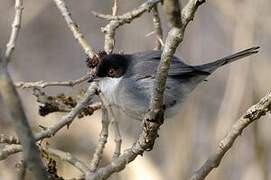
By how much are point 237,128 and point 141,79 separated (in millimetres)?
1478

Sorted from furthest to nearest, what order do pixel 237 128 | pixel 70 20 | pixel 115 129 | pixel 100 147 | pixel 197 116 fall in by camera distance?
pixel 197 116, pixel 70 20, pixel 115 129, pixel 100 147, pixel 237 128

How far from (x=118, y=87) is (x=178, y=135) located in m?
1.08

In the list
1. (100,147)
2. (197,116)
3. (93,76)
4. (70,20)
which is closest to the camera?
(100,147)

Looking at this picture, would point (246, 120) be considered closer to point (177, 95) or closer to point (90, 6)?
point (177, 95)

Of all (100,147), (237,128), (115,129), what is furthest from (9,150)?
(237,128)

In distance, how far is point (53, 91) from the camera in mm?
6969

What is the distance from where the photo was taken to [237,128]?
2.44 m

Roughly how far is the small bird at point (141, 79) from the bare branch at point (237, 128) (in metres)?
1.15

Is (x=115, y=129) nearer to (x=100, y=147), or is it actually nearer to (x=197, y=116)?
(x=100, y=147)

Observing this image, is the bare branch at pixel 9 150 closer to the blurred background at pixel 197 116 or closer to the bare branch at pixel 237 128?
the bare branch at pixel 237 128

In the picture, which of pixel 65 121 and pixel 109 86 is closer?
pixel 65 121

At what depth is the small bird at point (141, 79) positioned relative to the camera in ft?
12.0

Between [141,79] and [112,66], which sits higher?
[112,66]

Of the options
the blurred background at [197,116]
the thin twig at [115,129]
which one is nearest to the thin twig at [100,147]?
the thin twig at [115,129]
